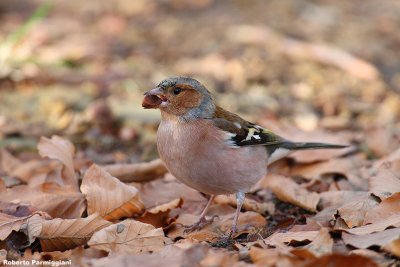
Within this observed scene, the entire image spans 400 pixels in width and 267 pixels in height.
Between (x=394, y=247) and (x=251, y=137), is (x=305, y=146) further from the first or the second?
(x=394, y=247)

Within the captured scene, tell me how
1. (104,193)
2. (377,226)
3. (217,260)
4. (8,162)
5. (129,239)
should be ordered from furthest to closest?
(8,162)
(104,193)
(129,239)
(377,226)
(217,260)

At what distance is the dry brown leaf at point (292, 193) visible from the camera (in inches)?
165

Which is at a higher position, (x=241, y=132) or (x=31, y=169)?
(x=241, y=132)

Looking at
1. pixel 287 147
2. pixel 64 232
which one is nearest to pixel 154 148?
pixel 287 147

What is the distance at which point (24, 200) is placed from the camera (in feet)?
13.1

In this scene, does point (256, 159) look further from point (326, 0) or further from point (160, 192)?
point (326, 0)

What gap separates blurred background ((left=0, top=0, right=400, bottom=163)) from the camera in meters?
6.05

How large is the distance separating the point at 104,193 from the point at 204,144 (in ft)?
2.32

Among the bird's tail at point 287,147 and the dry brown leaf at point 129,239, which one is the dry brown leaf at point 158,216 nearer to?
the dry brown leaf at point 129,239

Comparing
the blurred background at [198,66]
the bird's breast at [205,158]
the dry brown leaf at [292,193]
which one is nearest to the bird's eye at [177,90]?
the bird's breast at [205,158]

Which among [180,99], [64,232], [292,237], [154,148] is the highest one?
[180,99]

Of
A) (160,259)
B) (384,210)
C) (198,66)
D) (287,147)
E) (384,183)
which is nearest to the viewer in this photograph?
(160,259)

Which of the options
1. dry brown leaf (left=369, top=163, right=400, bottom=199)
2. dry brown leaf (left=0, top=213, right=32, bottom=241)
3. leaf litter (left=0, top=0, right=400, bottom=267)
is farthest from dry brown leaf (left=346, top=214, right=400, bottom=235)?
dry brown leaf (left=0, top=213, right=32, bottom=241)

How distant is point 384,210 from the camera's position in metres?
3.49
